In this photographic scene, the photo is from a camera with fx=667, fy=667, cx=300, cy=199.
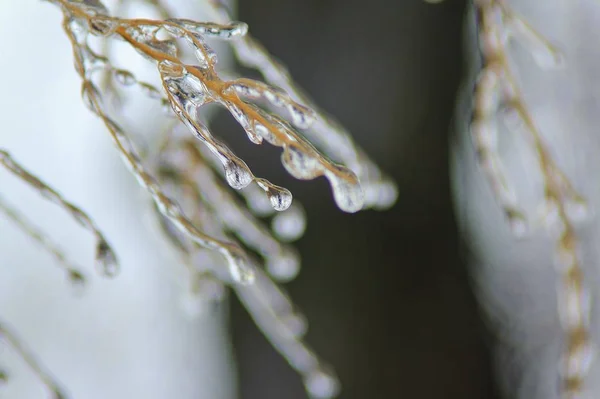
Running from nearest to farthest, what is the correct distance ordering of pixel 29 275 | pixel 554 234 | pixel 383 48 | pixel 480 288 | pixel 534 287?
pixel 554 234
pixel 383 48
pixel 480 288
pixel 534 287
pixel 29 275

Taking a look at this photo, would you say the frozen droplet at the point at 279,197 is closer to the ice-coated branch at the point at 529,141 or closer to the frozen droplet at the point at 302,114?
the frozen droplet at the point at 302,114

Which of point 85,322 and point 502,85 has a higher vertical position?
point 502,85

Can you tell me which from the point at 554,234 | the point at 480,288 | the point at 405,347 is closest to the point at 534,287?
the point at 480,288

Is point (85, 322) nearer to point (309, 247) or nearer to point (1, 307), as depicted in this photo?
point (1, 307)

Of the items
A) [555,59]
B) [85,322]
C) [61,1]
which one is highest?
[61,1]

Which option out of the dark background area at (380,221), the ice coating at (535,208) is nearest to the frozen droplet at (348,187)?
the dark background area at (380,221)

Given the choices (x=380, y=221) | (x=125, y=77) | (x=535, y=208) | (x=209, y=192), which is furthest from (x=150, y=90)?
(x=535, y=208)
